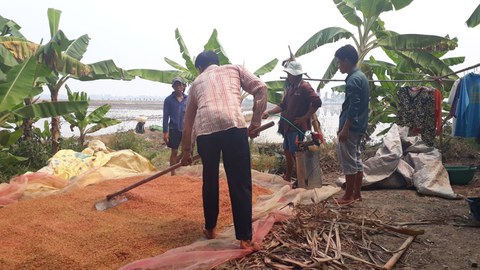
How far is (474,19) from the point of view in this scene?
221 inches

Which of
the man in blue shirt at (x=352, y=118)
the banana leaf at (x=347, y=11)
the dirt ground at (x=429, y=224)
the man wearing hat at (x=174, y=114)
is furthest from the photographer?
the banana leaf at (x=347, y=11)

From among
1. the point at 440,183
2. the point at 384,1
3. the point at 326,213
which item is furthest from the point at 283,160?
the point at 384,1

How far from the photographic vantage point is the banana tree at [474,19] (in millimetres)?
5555

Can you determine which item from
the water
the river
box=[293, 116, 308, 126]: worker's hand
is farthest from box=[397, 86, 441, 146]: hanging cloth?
the river

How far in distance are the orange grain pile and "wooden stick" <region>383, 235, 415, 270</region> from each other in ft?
4.70

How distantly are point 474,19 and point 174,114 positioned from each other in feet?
15.8

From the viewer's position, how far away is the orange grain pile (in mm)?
2588

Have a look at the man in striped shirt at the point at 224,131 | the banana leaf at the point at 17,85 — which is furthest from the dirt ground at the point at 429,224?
the banana leaf at the point at 17,85

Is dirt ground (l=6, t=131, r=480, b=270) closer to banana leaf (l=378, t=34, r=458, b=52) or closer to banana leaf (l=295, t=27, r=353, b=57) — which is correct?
banana leaf (l=378, t=34, r=458, b=52)

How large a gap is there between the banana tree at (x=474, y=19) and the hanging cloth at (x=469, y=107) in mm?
1532

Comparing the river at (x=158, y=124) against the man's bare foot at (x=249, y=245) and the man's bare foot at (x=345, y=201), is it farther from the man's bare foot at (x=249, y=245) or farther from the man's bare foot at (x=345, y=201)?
the man's bare foot at (x=249, y=245)

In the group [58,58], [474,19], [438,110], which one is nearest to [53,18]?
[58,58]

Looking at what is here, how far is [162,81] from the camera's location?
8234 mm

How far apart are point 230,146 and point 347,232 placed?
120 cm
